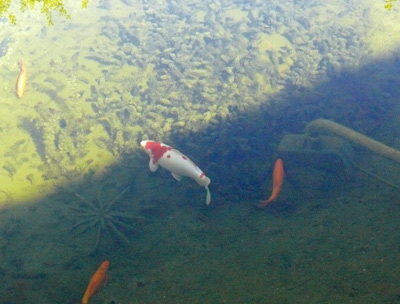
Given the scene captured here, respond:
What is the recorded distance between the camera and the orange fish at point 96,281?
4.08 meters

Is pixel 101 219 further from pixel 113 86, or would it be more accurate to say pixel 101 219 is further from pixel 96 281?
pixel 113 86

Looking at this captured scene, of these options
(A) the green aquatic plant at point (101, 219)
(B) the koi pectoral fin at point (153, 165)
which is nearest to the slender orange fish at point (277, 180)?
→ (B) the koi pectoral fin at point (153, 165)

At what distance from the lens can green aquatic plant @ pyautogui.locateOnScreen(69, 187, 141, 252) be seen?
209 inches

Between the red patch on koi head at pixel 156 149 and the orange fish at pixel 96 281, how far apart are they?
2.03 metres

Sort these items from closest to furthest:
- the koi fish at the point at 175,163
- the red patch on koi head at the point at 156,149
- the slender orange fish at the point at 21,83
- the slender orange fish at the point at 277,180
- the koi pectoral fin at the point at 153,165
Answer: the slender orange fish at the point at 277,180
the koi fish at the point at 175,163
the red patch on koi head at the point at 156,149
the koi pectoral fin at the point at 153,165
the slender orange fish at the point at 21,83

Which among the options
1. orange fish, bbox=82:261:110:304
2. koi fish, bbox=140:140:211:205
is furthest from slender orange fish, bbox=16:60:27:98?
orange fish, bbox=82:261:110:304

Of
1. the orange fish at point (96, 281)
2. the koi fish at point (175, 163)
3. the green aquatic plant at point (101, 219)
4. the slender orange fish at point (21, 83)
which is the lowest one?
the green aquatic plant at point (101, 219)

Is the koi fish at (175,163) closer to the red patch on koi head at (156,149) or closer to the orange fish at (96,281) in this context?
the red patch on koi head at (156,149)

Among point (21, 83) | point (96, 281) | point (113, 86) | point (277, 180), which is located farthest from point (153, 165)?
point (21, 83)

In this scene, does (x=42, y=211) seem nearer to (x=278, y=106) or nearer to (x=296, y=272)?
(x=296, y=272)

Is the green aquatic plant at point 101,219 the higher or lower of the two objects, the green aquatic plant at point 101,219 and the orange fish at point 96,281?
the lower

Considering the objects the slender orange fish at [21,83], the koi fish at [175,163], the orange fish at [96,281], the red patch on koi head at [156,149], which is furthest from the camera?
the slender orange fish at [21,83]

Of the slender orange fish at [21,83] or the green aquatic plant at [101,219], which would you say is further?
the slender orange fish at [21,83]

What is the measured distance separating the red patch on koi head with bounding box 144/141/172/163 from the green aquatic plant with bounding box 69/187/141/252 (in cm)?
90
